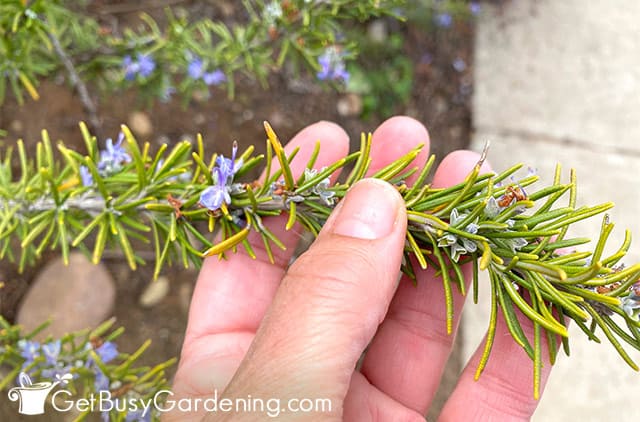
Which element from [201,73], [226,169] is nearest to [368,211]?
[226,169]

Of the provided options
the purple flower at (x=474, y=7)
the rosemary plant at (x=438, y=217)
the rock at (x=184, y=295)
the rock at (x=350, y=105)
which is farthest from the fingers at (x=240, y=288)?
the purple flower at (x=474, y=7)

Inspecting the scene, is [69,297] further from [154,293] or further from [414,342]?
[414,342]

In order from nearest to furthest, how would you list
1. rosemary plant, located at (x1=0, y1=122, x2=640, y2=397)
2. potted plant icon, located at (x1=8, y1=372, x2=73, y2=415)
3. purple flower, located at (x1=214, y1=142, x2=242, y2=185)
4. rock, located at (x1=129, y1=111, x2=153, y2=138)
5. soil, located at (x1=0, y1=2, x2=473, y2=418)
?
1. rosemary plant, located at (x1=0, y1=122, x2=640, y2=397)
2. purple flower, located at (x1=214, y1=142, x2=242, y2=185)
3. potted plant icon, located at (x1=8, y1=372, x2=73, y2=415)
4. soil, located at (x1=0, y1=2, x2=473, y2=418)
5. rock, located at (x1=129, y1=111, x2=153, y2=138)

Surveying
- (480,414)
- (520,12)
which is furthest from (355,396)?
(520,12)

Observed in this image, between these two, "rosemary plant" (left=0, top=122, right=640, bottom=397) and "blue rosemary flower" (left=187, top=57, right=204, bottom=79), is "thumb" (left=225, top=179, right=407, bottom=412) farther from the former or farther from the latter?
"blue rosemary flower" (left=187, top=57, right=204, bottom=79)

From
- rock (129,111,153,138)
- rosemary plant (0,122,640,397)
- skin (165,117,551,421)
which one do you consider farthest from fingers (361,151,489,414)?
rock (129,111,153,138)

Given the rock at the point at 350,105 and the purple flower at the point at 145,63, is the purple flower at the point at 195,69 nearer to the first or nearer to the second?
the purple flower at the point at 145,63
